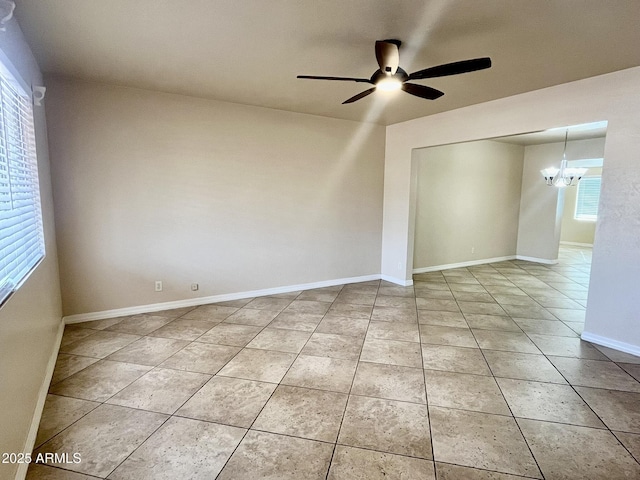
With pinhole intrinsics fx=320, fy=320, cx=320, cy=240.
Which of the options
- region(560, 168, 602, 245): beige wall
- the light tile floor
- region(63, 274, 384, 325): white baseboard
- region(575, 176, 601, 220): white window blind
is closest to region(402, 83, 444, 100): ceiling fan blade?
the light tile floor

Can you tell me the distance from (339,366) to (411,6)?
8.68 ft

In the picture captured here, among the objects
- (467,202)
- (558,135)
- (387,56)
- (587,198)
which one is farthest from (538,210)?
(387,56)

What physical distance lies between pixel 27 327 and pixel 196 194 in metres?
2.36

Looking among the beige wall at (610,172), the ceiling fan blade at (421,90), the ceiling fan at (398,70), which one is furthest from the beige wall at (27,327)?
the beige wall at (610,172)

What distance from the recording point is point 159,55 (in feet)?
8.94

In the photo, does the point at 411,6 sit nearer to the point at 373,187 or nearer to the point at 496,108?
the point at 496,108

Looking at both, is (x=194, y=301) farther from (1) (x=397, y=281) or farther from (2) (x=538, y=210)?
(2) (x=538, y=210)

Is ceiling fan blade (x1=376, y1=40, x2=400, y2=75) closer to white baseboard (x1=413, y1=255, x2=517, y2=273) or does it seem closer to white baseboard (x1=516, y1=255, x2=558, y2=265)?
white baseboard (x1=413, y1=255, x2=517, y2=273)

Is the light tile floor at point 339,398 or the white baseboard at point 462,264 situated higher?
the white baseboard at point 462,264

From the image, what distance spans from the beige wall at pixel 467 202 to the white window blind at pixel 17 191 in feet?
16.6

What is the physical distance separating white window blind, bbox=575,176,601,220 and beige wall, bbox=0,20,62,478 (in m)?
11.9

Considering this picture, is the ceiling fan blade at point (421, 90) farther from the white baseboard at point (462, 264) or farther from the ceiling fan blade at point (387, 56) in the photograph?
the white baseboard at point (462, 264)

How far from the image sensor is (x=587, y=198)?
928 centimetres

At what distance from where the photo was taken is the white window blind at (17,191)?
5.69ft
